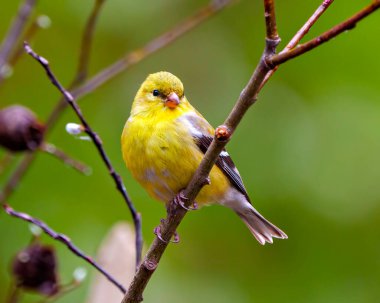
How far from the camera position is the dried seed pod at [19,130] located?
2408mm

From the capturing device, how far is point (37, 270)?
2.46m

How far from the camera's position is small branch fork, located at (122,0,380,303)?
4.65 feet

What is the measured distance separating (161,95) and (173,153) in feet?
1.74

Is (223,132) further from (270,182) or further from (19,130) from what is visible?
(270,182)

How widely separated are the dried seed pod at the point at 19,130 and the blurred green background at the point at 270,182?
2.79 ft

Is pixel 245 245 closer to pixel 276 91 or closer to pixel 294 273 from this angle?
pixel 294 273

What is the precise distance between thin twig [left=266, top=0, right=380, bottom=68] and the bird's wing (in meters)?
1.41

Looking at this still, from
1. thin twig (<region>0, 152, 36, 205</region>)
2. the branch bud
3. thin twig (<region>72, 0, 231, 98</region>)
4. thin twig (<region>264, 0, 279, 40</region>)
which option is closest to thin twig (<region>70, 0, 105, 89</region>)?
thin twig (<region>72, 0, 231, 98</region>)

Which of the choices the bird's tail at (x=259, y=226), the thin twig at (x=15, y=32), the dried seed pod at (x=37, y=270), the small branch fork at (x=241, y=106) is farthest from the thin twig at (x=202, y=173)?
the bird's tail at (x=259, y=226)

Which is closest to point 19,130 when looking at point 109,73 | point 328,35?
point 109,73

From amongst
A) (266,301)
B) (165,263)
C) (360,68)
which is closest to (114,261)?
(165,263)

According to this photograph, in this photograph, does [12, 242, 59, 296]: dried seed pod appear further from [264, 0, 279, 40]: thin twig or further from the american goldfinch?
[264, 0, 279, 40]: thin twig

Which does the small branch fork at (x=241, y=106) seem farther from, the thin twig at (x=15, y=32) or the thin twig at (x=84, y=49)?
the thin twig at (x=15, y=32)

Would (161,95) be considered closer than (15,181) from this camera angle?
No
